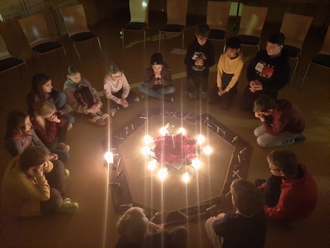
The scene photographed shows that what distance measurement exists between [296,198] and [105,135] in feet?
8.17

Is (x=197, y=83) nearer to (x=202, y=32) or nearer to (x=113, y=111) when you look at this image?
(x=202, y=32)

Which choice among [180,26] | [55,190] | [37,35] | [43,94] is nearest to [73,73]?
[43,94]

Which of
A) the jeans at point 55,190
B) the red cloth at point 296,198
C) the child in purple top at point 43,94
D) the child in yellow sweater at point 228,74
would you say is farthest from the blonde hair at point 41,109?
the red cloth at point 296,198

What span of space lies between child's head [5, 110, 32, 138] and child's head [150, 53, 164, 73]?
190 cm

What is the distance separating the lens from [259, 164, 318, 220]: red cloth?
237 centimetres

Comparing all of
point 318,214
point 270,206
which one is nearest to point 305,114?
point 318,214

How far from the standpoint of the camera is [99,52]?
5.87 meters

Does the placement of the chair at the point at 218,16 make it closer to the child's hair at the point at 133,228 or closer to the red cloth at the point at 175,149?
the red cloth at the point at 175,149

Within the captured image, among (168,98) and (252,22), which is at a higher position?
(252,22)

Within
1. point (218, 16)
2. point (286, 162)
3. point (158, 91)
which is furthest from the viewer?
point (218, 16)

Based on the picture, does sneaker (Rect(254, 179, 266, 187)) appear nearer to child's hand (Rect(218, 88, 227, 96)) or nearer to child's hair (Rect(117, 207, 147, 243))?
child's hair (Rect(117, 207, 147, 243))

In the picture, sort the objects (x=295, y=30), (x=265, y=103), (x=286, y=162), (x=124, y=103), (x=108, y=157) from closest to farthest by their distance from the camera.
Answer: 1. (x=286, y=162)
2. (x=265, y=103)
3. (x=108, y=157)
4. (x=124, y=103)
5. (x=295, y=30)

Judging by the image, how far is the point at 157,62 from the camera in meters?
3.96

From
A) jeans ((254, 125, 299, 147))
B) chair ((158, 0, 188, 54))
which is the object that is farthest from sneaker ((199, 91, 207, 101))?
chair ((158, 0, 188, 54))
